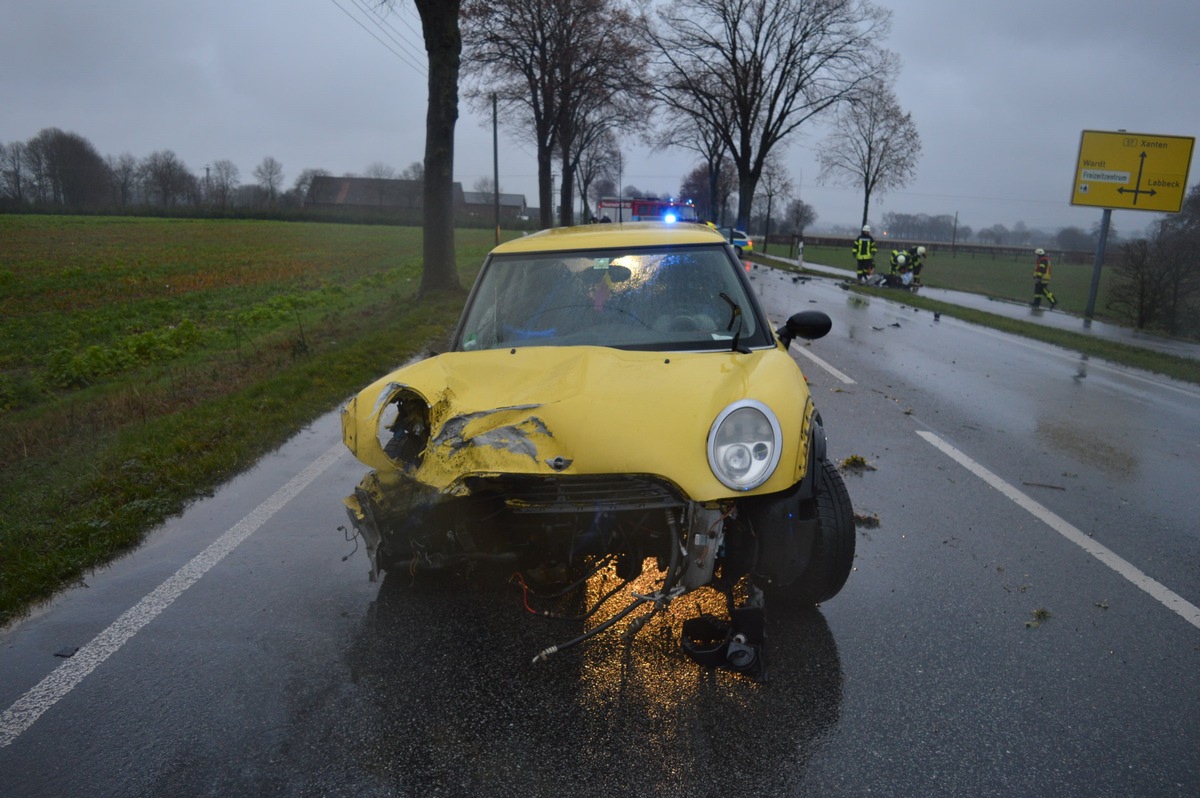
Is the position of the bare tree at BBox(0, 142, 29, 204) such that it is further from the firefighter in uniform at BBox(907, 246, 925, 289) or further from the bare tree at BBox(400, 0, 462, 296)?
the firefighter in uniform at BBox(907, 246, 925, 289)

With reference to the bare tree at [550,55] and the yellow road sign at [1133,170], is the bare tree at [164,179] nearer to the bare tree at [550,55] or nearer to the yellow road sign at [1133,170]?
the bare tree at [550,55]

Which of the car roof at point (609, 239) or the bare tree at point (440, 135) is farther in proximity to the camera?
the bare tree at point (440, 135)

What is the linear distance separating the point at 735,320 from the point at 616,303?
0.62 m

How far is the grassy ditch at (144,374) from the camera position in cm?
493

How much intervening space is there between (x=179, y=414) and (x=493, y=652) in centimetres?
545

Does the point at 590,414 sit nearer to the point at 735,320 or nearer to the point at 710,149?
the point at 735,320

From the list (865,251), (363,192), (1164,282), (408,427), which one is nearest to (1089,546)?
(408,427)

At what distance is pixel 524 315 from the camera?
4.31 meters

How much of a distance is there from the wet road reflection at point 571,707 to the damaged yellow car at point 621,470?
0.17m

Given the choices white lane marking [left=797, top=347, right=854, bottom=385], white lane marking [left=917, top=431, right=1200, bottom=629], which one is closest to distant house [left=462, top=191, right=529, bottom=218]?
white lane marking [left=797, top=347, right=854, bottom=385]

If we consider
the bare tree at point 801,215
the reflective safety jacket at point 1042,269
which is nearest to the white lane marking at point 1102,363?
the reflective safety jacket at point 1042,269

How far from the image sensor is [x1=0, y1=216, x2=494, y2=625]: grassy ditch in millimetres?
4934

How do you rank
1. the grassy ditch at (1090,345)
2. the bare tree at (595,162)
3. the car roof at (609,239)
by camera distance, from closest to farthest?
1. the car roof at (609,239)
2. the grassy ditch at (1090,345)
3. the bare tree at (595,162)

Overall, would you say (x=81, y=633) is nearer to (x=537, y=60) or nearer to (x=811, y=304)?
(x=811, y=304)
